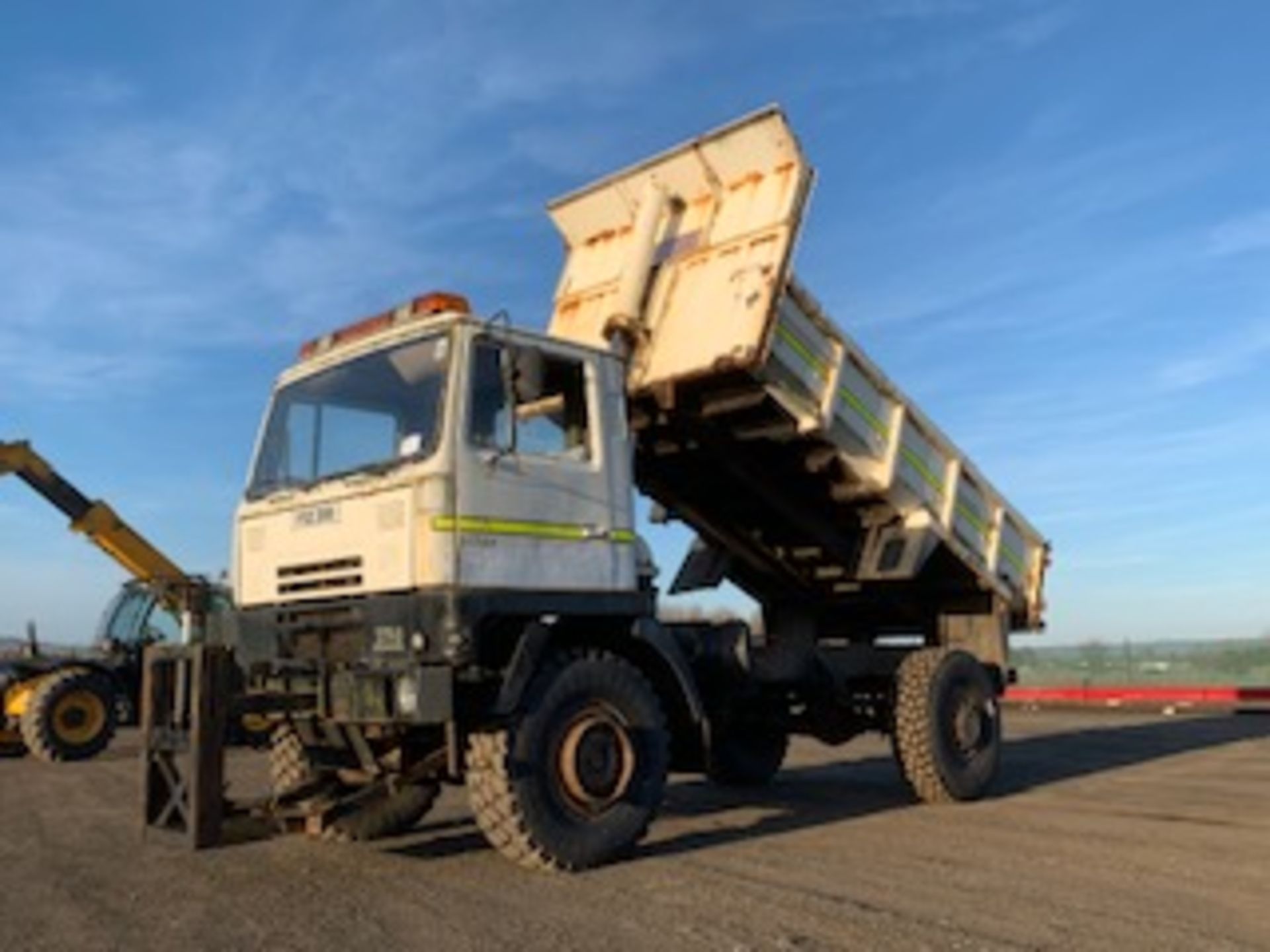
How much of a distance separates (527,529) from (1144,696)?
23.2 m

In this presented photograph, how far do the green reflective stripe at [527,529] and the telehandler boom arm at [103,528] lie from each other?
11365mm

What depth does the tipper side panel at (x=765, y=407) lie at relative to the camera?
910 centimetres

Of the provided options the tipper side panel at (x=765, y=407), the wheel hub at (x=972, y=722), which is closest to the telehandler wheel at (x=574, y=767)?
the tipper side panel at (x=765, y=407)

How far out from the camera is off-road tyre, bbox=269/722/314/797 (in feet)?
27.6

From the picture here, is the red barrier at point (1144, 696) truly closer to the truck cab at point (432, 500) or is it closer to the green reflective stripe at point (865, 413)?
the green reflective stripe at point (865, 413)

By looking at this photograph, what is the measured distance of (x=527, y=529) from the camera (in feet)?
24.6

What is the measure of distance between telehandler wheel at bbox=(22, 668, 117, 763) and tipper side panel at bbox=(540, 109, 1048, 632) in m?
8.98

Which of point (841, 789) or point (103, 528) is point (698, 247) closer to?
point (841, 789)

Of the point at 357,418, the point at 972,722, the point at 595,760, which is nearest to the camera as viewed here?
the point at 595,760

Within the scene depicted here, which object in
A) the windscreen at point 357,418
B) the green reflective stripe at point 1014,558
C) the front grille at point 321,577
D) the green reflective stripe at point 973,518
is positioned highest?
the windscreen at point 357,418

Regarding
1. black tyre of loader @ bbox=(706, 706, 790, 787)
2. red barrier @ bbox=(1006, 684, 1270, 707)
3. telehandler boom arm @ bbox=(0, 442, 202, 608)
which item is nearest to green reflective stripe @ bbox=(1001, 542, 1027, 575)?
black tyre of loader @ bbox=(706, 706, 790, 787)

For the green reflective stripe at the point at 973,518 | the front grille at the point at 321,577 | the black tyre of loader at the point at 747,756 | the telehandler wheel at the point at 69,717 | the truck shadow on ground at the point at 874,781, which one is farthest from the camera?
the telehandler wheel at the point at 69,717

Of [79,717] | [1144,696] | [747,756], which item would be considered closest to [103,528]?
[79,717]

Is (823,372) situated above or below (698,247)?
below
